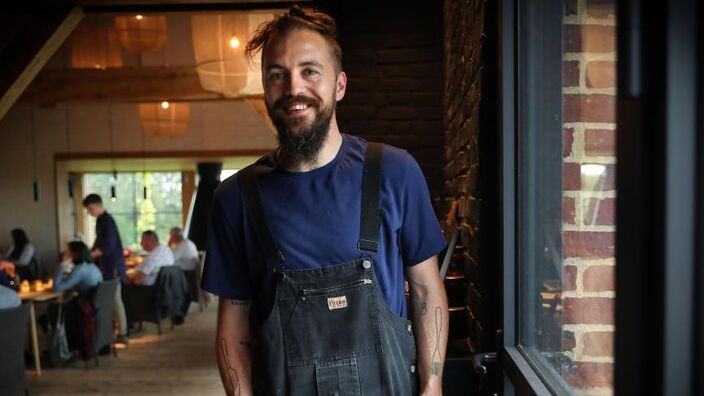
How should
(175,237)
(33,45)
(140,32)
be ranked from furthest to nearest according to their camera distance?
(175,237), (140,32), (33,45)

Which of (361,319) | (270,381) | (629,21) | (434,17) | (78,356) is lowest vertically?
(78,356)

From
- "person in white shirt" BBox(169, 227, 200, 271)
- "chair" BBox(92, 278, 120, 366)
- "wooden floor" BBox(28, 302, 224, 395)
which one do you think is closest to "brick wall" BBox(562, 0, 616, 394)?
"wooden floor" BBox(28, 302, 224, 395)

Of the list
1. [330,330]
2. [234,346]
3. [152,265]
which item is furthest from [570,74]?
[152,265]

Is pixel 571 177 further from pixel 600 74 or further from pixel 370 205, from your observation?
pixel 370 205

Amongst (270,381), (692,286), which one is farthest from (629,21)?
(270,381)

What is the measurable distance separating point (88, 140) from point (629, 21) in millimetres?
11191

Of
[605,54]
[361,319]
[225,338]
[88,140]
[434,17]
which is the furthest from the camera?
[88,140]

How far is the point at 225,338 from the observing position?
1581 millimetres

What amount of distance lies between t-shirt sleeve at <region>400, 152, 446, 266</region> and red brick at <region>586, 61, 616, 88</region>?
556mm

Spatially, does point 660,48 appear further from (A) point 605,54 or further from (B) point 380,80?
(B) point 380,80

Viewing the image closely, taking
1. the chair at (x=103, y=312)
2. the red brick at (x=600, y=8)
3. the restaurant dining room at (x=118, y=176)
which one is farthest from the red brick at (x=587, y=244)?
the chair at (x=103, y=312)

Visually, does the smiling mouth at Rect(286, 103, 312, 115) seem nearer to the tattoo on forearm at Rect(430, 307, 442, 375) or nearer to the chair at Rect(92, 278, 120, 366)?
the tattoo on forearm at Rect(430, 307, 442, 375)

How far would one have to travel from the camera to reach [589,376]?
1037 millimetres

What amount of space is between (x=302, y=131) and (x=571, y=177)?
64 centimetres
